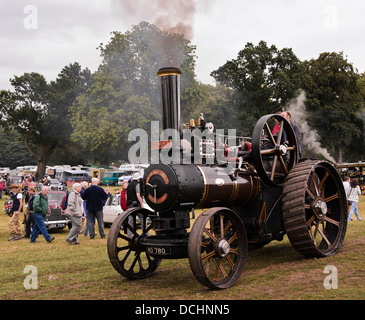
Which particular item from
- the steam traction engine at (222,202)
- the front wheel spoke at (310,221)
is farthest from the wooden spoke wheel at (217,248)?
the front wheel spoke at (310,221)

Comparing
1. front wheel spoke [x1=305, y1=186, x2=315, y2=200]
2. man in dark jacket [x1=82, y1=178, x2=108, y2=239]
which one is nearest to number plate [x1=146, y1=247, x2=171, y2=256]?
front wheel spoke [x1=305, y1=186, x2=315, y2=200]

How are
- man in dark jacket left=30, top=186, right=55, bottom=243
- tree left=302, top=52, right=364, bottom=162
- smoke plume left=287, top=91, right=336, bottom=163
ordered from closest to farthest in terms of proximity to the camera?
man in dark jacket left=30, top=186, right=55, bottom=243 → smoke plume left=287, top=91, right=336, bottom=163 → tree left=302, top=52, right=364, bottom=162

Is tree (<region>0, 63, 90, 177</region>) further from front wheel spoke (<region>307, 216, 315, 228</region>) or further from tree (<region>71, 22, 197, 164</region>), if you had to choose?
front wheel spoke (<region>307, 216, 315, 228</region>)

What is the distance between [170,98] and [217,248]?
2.02 metres

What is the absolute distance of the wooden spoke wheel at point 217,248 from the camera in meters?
4.98

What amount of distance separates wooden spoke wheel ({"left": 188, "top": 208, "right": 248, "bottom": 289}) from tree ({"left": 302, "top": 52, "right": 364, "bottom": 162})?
27495 millimetres

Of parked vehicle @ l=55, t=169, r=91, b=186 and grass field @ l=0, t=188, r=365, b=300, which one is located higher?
parked vehicle @ l=55, t=169, r=91, b=186

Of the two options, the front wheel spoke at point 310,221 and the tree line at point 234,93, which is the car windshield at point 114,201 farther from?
the tree line at point 234,93

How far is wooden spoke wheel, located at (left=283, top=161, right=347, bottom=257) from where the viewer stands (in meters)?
6.43

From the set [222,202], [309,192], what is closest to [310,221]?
[309,192]

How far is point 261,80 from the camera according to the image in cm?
3095

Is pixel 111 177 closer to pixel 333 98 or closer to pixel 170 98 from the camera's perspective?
pixel 333 98

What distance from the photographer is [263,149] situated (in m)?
6.73
